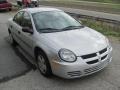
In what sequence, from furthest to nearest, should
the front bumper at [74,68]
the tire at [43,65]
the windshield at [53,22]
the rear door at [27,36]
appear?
1. the rear door at [27,36]
2. the windshield at [53,22]
3. the tire at [43,65]
4. the front bumper at [74,68]

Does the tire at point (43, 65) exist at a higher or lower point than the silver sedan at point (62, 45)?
lower

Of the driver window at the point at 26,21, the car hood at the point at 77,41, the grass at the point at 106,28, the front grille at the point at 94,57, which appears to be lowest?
the grass at the point at 106,28

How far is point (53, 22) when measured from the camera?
20.4 ft

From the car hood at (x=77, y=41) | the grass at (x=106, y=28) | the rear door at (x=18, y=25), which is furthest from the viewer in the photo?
the grass at (x=106, y=28)

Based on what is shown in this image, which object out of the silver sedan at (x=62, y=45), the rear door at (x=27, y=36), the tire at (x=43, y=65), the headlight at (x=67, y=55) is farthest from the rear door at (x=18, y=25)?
the headlight at (x=67, y=55)

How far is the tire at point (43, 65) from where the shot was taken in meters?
5.27

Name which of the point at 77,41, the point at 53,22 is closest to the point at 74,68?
the point at 77,41

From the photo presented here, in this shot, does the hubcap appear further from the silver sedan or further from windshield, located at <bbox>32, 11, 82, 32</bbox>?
windshield, located at <bbox>32, 11, 82, 32</bbox>

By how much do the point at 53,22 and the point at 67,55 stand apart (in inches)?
62.4

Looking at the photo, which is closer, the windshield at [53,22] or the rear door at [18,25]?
the windshield at [53,22]

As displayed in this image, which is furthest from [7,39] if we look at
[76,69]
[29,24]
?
[76,69]

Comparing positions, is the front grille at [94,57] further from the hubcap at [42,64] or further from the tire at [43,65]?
the hubcap at [42,64]

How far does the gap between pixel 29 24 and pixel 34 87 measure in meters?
2.00

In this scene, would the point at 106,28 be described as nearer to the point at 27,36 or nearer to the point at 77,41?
the point at 27,36
